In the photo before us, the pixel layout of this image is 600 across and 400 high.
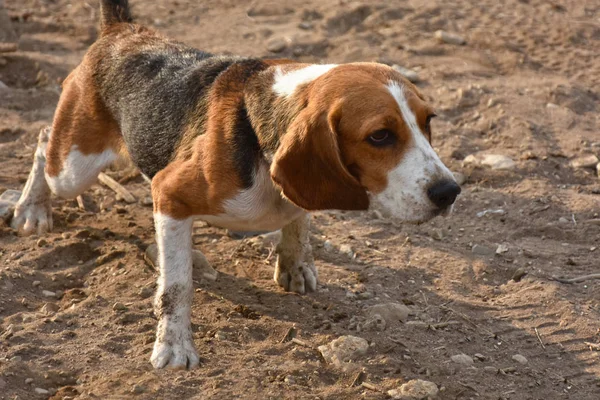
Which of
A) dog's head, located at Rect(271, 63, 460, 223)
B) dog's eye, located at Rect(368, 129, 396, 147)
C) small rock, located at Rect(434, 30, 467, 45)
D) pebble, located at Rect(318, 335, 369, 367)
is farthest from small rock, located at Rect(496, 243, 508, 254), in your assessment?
small rock, located at Rect(434, 30, 467, 45)

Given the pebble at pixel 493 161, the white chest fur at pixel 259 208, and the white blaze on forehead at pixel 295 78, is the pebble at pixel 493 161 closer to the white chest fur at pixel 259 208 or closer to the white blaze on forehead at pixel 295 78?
the white chest fur at pixel 259 208

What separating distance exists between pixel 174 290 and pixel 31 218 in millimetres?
1961

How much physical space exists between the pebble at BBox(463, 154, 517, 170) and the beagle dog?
7.19ft

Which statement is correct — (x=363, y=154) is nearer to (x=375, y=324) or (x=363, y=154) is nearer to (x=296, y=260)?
(x=375, y=324)

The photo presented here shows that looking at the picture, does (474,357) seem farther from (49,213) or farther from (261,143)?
(49,213)

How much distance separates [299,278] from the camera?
6176 millimetres

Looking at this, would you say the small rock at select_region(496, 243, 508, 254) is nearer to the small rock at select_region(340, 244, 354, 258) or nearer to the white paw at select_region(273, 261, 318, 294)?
the small rock at select_region(340, 244, 354, 258)

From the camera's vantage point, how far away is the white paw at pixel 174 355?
5.27 meters

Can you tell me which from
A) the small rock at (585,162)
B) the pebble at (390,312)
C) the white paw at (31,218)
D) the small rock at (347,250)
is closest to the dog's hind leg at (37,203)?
the white paw at (31,218)

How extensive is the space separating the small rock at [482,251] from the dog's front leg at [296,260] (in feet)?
4.01

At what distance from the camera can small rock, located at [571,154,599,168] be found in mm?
7863

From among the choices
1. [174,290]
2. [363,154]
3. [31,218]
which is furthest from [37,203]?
[363,154]

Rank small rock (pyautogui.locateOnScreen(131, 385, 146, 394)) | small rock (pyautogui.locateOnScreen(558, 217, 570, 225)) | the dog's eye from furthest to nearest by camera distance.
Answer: small rock (pyautogui.locateOnScreen(558, 217, 570, 225))
small rock (pyautogui.locateOnScreen(131, 385, 146, 394))
the dog's eye

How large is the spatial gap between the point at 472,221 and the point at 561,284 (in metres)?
1.09
